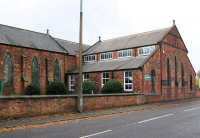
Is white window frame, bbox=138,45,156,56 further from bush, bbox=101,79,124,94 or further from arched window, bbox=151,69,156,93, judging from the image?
bush, bbox=101,79,124,94

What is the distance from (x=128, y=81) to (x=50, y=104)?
693 inches

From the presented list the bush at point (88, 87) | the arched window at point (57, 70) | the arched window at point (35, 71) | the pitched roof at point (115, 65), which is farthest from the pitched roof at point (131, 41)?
the arched window at point (35, 71)

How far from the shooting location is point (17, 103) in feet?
57.9

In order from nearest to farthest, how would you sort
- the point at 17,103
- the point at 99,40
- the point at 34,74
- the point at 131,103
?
the point at 17,103 → the point at 131,103 → the point at 34,74 → the point at 99,40

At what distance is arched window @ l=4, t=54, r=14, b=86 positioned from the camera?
3516 centimetres

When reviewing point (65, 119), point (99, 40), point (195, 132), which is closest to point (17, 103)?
point (65, 119)

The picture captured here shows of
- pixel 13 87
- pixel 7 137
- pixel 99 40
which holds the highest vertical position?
pixel 99 40

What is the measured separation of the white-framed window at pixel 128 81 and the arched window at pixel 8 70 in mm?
13878

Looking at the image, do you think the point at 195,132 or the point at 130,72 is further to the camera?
the point at 130,72

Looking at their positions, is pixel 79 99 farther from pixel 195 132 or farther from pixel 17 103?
pixel 195 132

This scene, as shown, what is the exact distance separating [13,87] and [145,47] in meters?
18.0

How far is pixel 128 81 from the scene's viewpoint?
36.1 meters

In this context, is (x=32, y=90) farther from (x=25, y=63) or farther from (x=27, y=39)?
(x=27, y=39)

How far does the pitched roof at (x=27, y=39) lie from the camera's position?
3738cm
